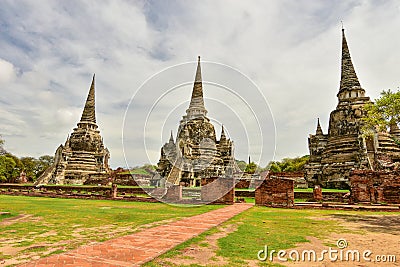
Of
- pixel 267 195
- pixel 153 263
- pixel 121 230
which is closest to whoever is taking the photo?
pixel 153 263

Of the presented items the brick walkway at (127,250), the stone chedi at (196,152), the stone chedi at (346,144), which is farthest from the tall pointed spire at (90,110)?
the brick walkway at (127,250)

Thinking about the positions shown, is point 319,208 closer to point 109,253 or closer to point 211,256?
point 211,256

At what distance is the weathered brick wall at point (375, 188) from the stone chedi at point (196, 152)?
60.6 feet

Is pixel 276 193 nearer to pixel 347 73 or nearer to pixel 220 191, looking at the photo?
pixel 220 191

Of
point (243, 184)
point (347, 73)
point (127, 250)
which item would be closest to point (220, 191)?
point (127, 250)

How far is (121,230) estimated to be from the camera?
7.80 meters

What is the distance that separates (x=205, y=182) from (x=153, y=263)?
44.4 feet

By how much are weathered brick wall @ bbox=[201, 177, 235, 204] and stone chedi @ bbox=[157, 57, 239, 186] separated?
13566 mm

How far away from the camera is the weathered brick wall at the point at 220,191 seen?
55.2ft

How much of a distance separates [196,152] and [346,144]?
61.7 feet

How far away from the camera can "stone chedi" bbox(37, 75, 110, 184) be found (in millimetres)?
42344

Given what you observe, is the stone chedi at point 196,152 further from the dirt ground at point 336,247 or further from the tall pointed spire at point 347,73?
the dirt ground at point 336,247

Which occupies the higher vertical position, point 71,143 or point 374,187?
point 71,143

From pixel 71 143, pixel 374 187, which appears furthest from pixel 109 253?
pixel 71 143
